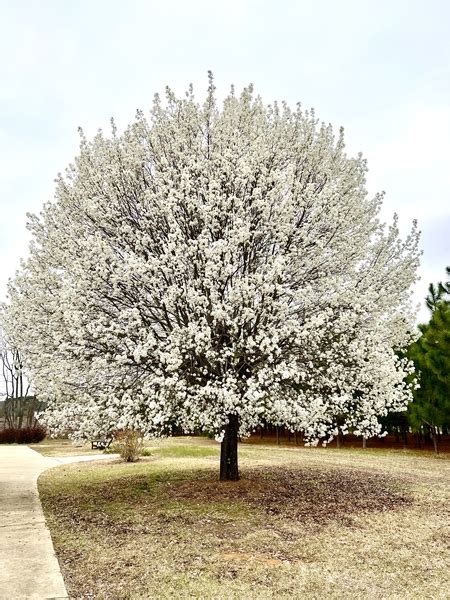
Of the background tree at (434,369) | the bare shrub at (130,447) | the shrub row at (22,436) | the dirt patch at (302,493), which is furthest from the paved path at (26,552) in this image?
the shrub row at (22,436)

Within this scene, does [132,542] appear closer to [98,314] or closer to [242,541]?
[242,541]

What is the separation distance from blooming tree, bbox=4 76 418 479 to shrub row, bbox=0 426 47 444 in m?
36.9

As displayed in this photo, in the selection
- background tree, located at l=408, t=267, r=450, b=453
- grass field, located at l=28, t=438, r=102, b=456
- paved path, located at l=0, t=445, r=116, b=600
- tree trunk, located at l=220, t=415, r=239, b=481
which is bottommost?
grass field, located at l=28, t=438, r=102, b=456

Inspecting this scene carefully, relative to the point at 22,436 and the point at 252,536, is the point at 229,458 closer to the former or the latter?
the point at 252,536

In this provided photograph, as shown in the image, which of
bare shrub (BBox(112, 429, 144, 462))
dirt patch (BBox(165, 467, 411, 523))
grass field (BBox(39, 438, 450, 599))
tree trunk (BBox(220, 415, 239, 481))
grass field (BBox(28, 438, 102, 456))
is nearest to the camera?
grass field (BBox(39, 438, 450, 599))

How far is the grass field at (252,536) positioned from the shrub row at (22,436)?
3300 centimetres

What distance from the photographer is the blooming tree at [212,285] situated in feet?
35.8

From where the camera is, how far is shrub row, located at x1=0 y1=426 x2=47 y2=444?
46.9 metres

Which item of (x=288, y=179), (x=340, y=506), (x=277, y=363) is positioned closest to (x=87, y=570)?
(x=277, y=363)

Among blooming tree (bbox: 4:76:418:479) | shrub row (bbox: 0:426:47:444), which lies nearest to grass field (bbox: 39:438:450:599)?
blooming tree (bbox: 4:76:418:479)

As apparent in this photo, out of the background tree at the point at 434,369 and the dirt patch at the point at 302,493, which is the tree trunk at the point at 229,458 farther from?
the background tree at the point at 434,369

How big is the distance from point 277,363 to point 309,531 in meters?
3.53

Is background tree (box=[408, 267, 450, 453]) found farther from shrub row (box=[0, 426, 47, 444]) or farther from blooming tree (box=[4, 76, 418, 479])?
shrub row (box=[0, 426, 47, 444])

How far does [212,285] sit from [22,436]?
42.3 m
